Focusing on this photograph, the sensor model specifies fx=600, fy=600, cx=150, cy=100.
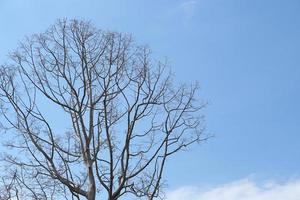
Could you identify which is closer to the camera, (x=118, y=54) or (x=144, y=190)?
(x=144, y=190)

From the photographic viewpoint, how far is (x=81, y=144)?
14797mm

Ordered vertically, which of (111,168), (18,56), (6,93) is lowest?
(111,168)

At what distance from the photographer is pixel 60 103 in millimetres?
15500

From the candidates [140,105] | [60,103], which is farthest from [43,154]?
[140,105]

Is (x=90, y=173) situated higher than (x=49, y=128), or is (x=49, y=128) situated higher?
(x=49, y=128)

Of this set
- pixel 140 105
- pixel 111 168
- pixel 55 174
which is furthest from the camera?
pixel 140 105

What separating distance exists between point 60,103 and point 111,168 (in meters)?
3.01

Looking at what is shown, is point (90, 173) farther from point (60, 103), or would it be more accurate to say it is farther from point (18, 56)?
point (18, 56)

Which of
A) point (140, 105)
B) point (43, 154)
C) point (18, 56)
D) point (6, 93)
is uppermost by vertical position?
point (18, 56)

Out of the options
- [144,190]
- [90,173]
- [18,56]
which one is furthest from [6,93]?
[144,190]

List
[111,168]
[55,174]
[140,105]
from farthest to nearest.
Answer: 1. [140,105]
2. [55,174]
3. [111,168]

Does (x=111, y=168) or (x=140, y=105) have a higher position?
(x=140, y=105)

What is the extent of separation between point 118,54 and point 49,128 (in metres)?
2.71

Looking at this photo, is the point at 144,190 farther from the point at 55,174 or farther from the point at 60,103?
the point at 60,103
